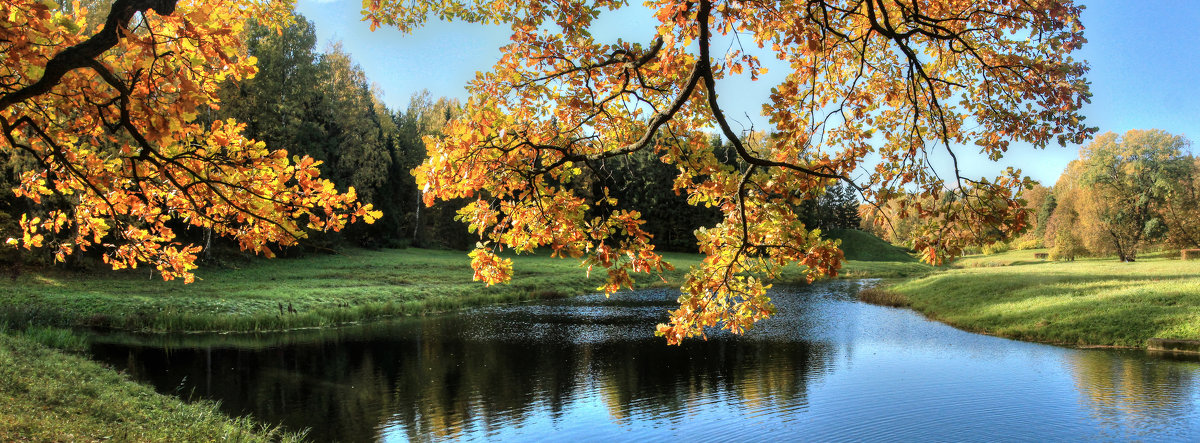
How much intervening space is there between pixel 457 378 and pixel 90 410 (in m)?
6.62

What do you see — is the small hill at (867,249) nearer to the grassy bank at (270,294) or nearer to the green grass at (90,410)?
the grassy bank at (270,294)

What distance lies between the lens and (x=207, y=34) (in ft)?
12.7

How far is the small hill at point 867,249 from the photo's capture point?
65125 millimetres

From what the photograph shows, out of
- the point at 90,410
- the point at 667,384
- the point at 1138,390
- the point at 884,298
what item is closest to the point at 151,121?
the point at 90,410

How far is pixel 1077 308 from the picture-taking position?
62.3 feet

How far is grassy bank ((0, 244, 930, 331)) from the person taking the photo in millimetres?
18172

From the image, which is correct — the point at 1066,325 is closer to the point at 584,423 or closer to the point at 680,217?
the point at 584,423

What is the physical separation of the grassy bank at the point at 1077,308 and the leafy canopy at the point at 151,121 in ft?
64.2

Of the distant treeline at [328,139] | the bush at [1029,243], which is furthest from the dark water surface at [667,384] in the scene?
the bush at [1029,243]

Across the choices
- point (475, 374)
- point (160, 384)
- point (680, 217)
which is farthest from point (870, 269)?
point (160, 384)

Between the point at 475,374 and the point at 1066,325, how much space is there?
54.1ft

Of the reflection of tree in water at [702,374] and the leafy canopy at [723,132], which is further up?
the leafy canopy at [723,132]

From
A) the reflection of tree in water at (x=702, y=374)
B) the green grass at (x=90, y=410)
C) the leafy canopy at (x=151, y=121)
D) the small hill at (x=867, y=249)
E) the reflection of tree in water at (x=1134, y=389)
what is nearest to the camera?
the leafy canopy at (x=151, y=121)

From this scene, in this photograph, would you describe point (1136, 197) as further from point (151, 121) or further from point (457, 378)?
point (151, 121)
